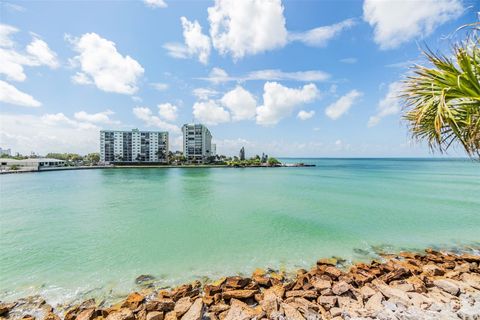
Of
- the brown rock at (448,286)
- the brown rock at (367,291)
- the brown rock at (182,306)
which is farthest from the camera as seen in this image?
the brown rock at (367,291)

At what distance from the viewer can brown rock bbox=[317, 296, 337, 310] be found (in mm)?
4923

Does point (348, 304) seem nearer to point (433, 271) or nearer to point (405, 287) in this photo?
point (405, 287)

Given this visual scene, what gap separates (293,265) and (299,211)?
9.01 meters

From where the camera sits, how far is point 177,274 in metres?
7.31

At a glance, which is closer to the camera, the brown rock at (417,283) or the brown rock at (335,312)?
the brown rock at (335,312)

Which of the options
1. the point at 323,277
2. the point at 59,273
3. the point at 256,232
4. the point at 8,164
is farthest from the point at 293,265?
the point at 8,164

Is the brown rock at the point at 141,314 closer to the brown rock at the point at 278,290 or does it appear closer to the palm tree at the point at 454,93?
the brown rock at the point at 278,290

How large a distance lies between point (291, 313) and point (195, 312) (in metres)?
2.12

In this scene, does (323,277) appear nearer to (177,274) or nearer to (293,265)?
(293,265)

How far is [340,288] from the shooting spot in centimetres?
549

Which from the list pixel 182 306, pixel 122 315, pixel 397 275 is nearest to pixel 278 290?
pixel 182 306

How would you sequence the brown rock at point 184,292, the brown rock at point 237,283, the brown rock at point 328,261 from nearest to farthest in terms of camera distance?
the brown rock at point 184,292
the brown rock at point 237,283
the brown rock at point 328,261

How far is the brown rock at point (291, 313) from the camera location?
4.41 m

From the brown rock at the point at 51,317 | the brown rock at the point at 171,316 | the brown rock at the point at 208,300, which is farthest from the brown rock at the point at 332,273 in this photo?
the brown rock at the point at 51,317
